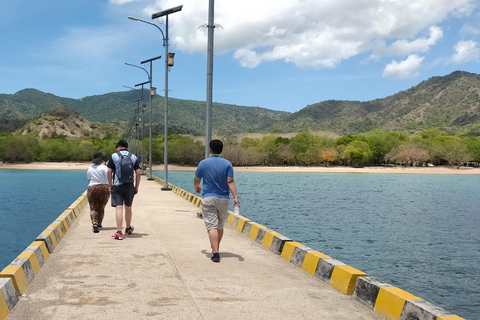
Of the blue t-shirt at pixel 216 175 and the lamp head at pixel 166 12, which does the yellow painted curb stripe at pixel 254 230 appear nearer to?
the blue t-shirt at pixel 216 175

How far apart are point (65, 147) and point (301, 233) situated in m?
128

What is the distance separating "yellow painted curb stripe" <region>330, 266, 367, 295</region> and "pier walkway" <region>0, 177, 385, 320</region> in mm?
100

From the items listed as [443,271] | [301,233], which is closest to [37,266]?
[443,271]

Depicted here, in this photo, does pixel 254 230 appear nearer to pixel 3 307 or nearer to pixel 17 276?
pixel 17 276

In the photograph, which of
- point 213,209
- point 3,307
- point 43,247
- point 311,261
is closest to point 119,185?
point 43,247

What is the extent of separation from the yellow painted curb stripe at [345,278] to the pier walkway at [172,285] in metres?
0.10

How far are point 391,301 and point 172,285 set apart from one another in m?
2.85

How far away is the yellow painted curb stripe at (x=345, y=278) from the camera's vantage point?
6852mm

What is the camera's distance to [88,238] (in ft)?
36.4

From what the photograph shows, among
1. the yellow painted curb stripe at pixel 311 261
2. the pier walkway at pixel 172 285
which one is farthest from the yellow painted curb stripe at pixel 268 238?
the yellow painted curb stripe at pixel 311 261

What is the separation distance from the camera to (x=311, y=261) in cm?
820

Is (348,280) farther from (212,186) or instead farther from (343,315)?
(212,186)

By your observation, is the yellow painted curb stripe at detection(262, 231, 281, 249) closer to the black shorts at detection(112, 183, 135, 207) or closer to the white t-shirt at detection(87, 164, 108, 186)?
the black shorts at detection(112, 183, 135, 207)

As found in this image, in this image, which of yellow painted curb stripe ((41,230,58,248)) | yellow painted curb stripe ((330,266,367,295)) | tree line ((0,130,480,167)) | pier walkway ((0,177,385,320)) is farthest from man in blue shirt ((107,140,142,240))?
tree line ((0,130,480,167))
